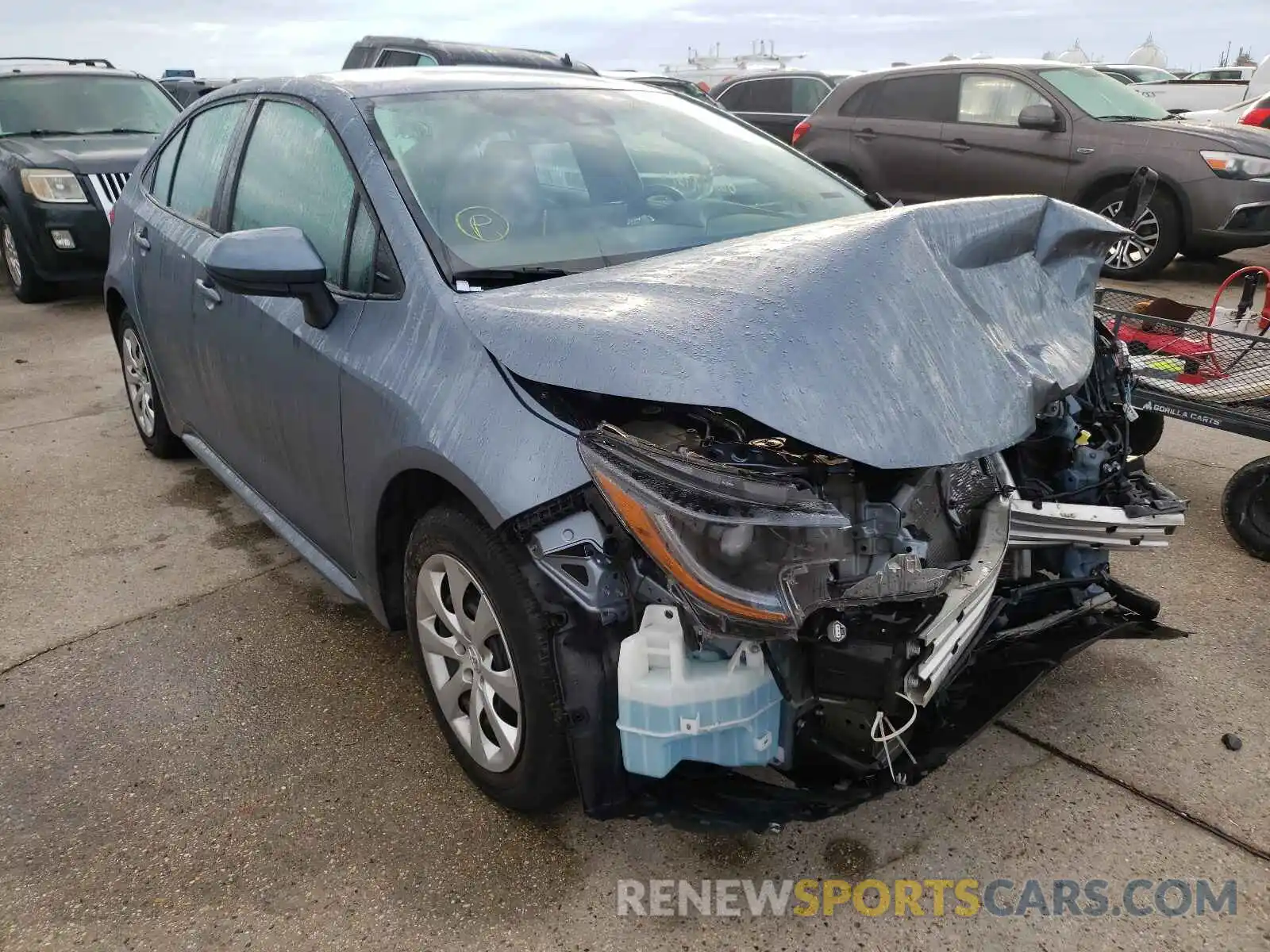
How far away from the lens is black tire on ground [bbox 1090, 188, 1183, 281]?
759 cm

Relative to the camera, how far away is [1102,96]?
826 cm

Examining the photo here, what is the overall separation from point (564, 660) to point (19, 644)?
2.21 m

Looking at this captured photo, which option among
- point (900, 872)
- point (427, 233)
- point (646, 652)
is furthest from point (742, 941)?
point (427, 233)

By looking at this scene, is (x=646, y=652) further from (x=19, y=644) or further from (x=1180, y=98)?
(x=1180, y=98)

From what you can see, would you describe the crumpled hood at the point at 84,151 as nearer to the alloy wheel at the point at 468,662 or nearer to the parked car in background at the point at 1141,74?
the alloy wheel at the point at 468,662

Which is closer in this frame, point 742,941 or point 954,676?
point 742,941

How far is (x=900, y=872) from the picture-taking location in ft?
6.82

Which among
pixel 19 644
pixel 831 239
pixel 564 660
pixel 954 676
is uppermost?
pixel 831 239

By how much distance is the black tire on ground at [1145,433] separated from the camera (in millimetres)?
3928

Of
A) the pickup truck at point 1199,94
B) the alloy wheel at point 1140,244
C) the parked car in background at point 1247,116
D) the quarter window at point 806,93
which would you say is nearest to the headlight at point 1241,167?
the alloy wheel at point 1140,244

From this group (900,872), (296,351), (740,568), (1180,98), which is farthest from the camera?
(1180,98)

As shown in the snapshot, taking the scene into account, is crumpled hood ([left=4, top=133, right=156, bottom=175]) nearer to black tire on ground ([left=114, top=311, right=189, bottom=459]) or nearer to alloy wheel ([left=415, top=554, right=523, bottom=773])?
black tire on ground ([left=114, top=311, right=189, bottom=459])

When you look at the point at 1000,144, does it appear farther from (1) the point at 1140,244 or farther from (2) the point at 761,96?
(2) the point at 761,96

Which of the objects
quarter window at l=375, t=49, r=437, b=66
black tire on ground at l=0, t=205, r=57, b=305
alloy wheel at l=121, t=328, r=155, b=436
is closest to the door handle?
alloy wheel at l=121, t=328, r=155, b=436
